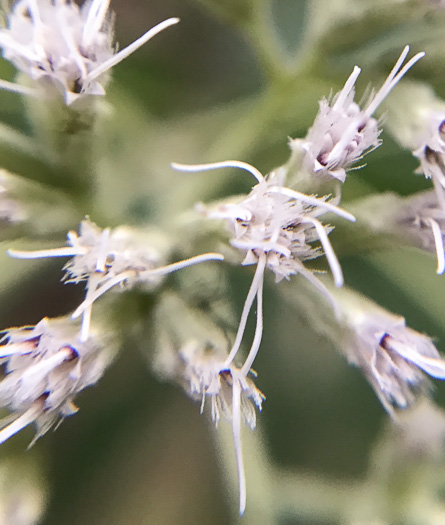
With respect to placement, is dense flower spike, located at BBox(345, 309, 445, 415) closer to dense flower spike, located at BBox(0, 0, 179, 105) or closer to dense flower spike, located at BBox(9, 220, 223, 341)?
dense flower spike, located at BBox(9, 220, 223, 341)

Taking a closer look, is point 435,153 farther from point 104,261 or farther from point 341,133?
point 104,261

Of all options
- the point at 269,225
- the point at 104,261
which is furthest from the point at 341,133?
the point at 104,261

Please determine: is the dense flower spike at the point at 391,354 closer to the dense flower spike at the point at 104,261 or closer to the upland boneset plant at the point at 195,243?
the upland boneset plant at the point at 195,243

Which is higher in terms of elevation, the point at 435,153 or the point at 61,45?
the point at 61,45

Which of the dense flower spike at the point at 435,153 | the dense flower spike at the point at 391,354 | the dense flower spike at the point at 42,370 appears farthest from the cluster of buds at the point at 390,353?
the dense flower spike at the point at 42,370

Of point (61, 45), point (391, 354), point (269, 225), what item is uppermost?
point (61, 45)

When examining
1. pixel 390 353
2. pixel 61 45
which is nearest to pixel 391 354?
pixel 390 353

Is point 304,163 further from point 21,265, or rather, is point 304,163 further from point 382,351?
point 21,265

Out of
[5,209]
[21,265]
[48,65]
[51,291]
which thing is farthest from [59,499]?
[48,65]

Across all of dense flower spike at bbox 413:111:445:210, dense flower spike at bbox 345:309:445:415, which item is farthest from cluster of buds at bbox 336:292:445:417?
dense flower spike at bbox 413:111:445:210
